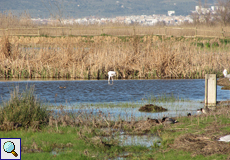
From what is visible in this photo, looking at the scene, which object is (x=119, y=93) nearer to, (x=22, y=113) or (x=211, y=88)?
(x=211, y=88)

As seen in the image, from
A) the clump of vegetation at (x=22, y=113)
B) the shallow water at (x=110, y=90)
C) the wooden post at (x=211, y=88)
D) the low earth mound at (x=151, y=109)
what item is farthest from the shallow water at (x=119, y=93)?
the clump of vegetation at (x=22, y=113)

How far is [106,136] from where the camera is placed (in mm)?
8773

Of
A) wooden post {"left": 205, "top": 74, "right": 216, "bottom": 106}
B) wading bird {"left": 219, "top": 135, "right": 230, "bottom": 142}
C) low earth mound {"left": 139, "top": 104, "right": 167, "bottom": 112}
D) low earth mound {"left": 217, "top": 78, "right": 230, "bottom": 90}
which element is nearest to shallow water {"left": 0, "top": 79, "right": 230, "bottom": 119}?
low earth mound {"left": 139, "top": 104, "right": 167, "bottom": 112}

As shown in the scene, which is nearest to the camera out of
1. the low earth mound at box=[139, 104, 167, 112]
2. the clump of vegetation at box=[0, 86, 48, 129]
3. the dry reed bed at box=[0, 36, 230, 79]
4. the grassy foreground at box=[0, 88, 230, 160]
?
the grassy foreground at box=[0, 88, 230, 160]

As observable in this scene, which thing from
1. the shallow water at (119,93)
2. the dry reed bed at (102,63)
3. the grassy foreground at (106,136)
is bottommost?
the grassy foreground at (106,136)

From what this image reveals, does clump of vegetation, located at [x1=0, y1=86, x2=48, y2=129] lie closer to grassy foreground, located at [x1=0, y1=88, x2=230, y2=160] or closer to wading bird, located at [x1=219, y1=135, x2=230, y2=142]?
grassy foreground, located at [x1=0, y1=88, x2=230, y2=160]

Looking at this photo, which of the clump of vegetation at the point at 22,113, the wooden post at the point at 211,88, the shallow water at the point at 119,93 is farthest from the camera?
the wooden post at the point at 211,88

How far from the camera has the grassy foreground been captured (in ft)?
23.8

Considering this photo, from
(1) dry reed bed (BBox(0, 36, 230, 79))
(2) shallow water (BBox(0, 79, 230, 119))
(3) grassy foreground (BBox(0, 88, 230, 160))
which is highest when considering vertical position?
(1) dry reed bed (BBox(0, 36, 230, 79))

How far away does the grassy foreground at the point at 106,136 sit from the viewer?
7.25m

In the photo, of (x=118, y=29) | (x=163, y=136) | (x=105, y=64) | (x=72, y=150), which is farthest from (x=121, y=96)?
(x=118, y=29)

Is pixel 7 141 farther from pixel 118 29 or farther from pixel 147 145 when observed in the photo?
pixel 118 29

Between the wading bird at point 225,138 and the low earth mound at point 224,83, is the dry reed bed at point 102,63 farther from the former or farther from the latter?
the wading bird at point 225,138

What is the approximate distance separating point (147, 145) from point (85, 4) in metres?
189
